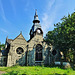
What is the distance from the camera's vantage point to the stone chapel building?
70.5 feet

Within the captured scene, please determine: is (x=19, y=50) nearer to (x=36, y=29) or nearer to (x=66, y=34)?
(x=36, y=29)

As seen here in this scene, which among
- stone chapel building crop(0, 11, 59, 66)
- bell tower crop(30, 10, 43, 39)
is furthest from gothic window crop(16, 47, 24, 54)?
bell tower crop(30, 10, 43, 39)

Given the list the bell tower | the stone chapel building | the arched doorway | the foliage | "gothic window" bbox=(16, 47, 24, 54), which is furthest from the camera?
the bell tower

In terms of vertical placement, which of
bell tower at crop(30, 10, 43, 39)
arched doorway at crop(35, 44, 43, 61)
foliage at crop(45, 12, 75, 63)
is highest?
bell tower at crop(30, 10, 43, 39)

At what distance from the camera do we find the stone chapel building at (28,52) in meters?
21.5

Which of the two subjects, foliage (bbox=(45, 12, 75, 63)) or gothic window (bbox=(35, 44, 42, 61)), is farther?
gothic window (bbox=(35, 44, 42, 61))

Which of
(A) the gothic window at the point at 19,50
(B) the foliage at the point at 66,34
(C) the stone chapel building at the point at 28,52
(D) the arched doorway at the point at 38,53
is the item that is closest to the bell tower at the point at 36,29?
(C) the stone chapel building at the point at 28,52

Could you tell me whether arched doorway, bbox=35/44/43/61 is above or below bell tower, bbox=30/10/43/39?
below

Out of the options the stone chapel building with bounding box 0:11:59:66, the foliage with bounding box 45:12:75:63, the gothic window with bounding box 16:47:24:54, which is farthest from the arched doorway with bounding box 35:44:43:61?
the foliage with bounding box 45:12:75:63

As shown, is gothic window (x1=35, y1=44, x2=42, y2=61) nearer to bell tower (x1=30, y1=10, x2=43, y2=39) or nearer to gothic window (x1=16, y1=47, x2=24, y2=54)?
bell tower (x1=30, y1=10, x2=43, y2=39)

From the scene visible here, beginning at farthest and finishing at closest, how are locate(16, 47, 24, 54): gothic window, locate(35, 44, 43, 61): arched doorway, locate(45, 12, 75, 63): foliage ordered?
1. locate(35, 44, 43, 61): arched doorway
2. locate(16, 47, 24, 54): gothic window
3. locate(45, 12, 75, 63): foliage

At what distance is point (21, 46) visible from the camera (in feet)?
75.7

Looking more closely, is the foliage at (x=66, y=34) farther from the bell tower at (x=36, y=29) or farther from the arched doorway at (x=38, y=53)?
the bell tower at (x=36, y=29)

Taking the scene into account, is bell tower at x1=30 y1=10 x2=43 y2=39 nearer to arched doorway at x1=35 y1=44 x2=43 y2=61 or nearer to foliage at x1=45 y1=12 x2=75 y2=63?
arched doorway at x1=35 y1=44 x2=43 y2=61
